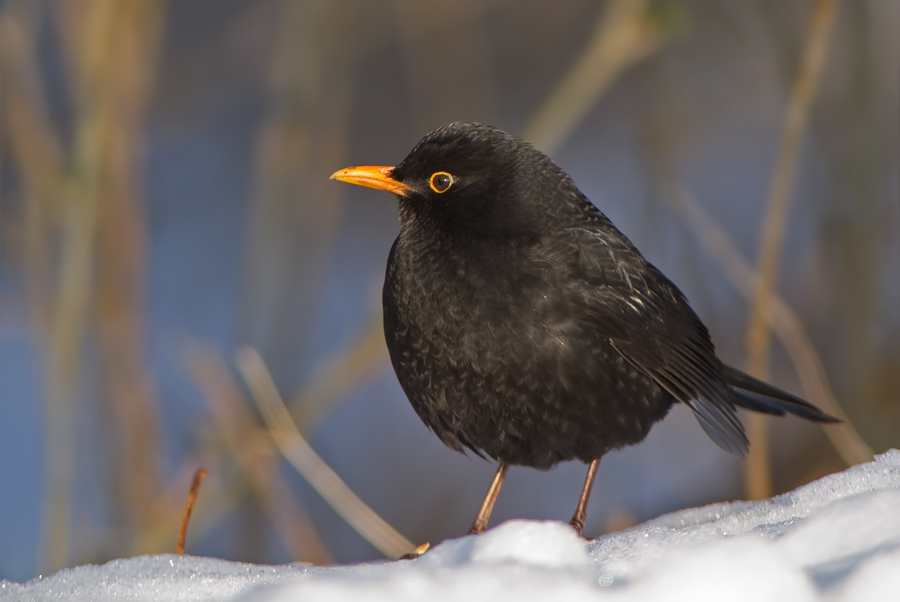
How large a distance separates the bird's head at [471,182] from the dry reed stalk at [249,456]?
1.24 meters

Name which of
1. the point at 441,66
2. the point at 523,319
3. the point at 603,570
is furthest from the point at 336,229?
the point at 603,570

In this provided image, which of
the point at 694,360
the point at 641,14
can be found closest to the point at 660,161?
the point at 641,14

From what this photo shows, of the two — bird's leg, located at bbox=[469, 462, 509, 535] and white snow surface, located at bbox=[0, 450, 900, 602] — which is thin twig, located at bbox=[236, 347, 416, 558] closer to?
bird's leg, located at bbox=[469, 462, 509, 535]

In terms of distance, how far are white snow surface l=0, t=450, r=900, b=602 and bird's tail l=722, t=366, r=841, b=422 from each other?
1.56 m

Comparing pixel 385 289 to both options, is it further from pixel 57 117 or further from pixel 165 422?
pixel 57 117

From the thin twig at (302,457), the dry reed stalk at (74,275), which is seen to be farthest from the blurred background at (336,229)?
the thin twig at (302,457)

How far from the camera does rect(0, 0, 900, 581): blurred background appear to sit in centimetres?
405

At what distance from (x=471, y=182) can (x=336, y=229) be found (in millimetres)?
3542

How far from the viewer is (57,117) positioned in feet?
24.0

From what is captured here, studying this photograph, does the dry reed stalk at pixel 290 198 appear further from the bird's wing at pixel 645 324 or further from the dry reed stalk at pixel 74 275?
the bird's wing at pixel 645 324

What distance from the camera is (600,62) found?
4.02 m

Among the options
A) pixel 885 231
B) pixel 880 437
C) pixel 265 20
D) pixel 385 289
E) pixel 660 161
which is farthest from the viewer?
pixel 265 20

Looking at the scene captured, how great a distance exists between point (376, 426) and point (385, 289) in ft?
12.5

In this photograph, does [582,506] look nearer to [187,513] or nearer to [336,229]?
[187,513]
